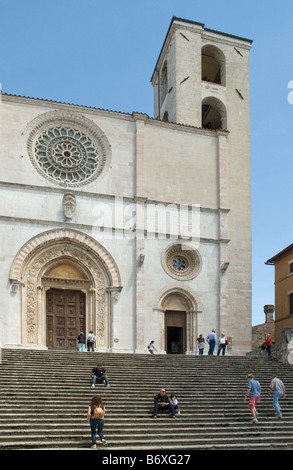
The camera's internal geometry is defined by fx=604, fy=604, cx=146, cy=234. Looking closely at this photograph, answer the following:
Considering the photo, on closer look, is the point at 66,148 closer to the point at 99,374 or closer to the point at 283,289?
the point at 99,374

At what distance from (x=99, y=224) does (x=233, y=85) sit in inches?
465

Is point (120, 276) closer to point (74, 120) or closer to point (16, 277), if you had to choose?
point (16, 277)

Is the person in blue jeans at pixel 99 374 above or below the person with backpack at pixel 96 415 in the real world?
above

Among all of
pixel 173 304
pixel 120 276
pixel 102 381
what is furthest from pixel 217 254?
pixel 102 381

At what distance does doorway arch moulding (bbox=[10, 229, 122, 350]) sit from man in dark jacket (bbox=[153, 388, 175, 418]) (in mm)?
9393

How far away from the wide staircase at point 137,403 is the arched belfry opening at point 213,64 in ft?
56.7

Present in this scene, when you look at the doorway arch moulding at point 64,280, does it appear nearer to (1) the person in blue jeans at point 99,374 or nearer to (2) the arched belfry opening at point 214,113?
(1) the person in blue jeans at point 99,374

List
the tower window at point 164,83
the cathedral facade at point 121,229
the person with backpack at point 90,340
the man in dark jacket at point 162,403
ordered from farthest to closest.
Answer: the tower window at point 164,83 < the cathedral facade at point 121,229 < the person with backpack at point 90,340 < the man in dark jacket at point 162,403

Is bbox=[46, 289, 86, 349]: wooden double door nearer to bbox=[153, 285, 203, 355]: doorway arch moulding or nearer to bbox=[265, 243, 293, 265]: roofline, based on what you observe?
bbox=[153, 285, 203, 355]: doorway arch moulding

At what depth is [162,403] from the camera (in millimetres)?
16484

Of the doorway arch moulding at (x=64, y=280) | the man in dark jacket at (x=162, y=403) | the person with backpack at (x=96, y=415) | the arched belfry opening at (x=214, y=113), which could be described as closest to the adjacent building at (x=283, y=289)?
the arched belfry opening at (x=214, y=113)

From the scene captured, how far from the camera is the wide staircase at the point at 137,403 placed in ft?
47.5
